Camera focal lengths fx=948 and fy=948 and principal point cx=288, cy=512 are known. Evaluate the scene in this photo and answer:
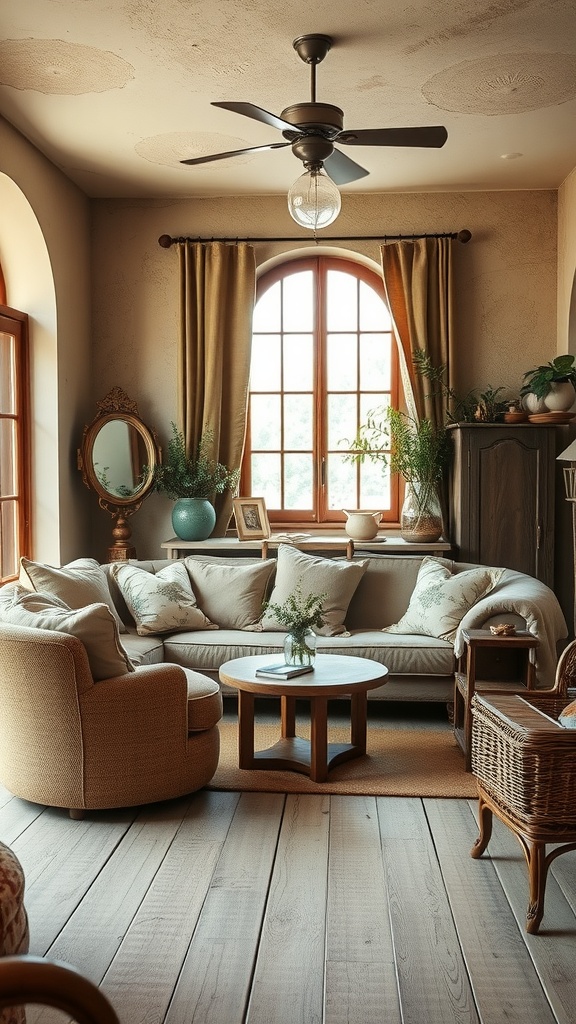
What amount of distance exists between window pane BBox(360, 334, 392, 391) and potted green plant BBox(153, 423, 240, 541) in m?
1.12

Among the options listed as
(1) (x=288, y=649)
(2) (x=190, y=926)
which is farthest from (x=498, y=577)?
(2) (x=190, y=926)

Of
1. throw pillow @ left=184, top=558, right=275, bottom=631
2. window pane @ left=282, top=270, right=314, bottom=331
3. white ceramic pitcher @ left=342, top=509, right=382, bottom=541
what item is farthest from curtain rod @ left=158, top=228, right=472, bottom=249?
throw pillow @ left=184, top=558, right=275, bottom=631

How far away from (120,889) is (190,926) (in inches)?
13.9

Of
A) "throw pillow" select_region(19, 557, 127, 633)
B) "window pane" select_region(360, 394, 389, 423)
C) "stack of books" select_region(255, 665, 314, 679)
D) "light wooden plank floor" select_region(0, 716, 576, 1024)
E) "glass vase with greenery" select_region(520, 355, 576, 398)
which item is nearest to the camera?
"light wooden plank floor" select_region(0, 716, 576, 1024)

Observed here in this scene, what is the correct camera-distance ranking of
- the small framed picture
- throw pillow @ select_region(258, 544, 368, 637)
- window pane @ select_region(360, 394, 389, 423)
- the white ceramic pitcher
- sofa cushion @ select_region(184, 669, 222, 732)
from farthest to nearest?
window pane @ select_region(360, 394, 389, 423), the small framed picture, the white ceramic pitcher, throw pillow @ select_region(258, 544, 368, 637), sofa cushion @ select_region(184, 669, 222, 732)

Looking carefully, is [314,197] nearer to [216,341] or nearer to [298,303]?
[216,341]

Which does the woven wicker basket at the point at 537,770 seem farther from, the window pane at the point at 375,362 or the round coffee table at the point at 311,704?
the window pane at the point at 375,362

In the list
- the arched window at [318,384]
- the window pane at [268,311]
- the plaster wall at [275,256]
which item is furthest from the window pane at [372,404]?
the window pane at [268,311]

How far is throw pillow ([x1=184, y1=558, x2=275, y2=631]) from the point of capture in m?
5.40

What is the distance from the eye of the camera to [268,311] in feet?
21.5

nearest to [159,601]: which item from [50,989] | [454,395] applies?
[454,395]

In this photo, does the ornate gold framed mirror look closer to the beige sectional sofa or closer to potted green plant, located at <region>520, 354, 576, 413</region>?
the beige sectional sofa

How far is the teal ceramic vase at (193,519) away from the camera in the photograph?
19.7 feet

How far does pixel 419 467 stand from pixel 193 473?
57.3 inches
